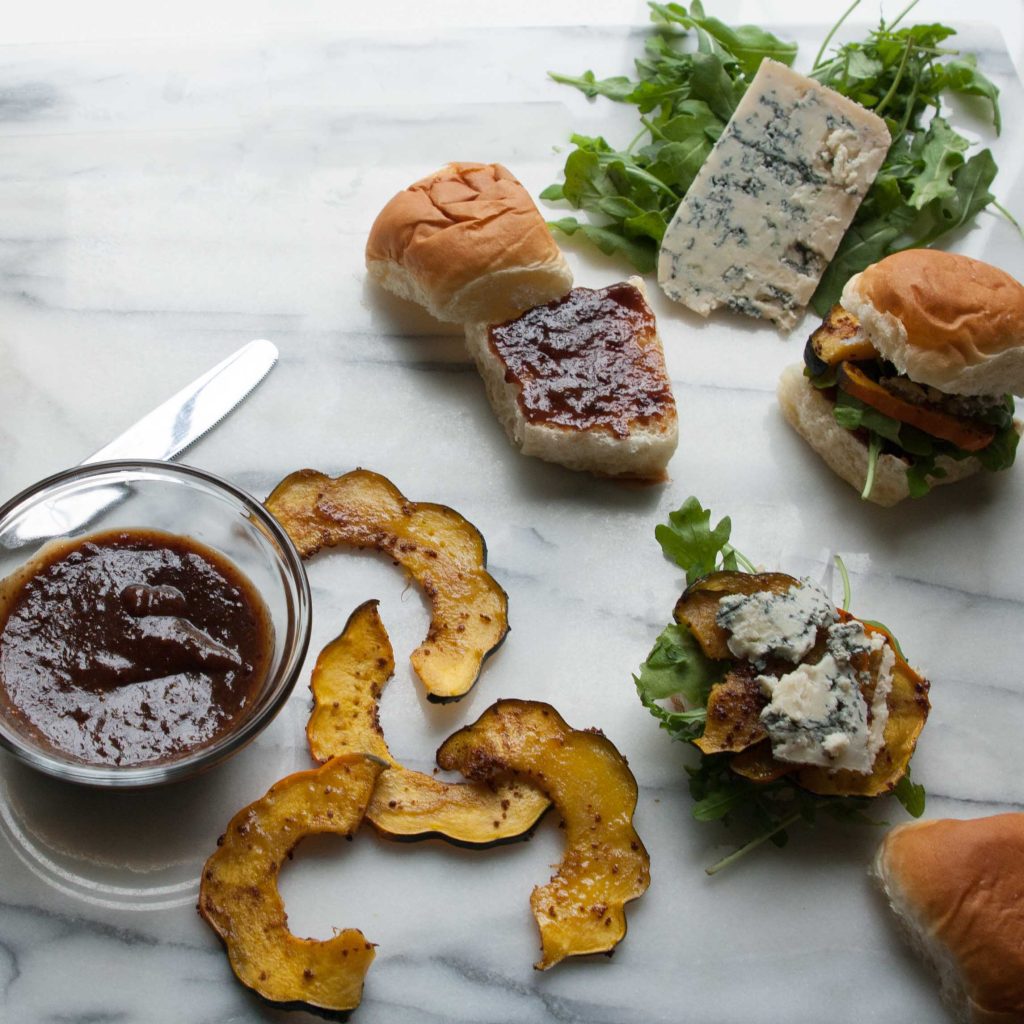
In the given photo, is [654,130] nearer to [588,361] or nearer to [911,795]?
[588,361]

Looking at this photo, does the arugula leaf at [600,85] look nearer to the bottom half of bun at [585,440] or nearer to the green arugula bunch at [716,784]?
the bottom half of bun at [585,440]

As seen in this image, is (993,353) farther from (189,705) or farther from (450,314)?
(189,705)

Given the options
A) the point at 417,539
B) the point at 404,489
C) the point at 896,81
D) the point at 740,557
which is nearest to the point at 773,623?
the point at 740,557

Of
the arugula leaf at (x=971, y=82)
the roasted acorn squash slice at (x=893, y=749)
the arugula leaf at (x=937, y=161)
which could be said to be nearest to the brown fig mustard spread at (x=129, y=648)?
the roasted acorn squash slice at (x=893, y=749)

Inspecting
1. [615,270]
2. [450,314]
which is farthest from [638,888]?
[615,270]

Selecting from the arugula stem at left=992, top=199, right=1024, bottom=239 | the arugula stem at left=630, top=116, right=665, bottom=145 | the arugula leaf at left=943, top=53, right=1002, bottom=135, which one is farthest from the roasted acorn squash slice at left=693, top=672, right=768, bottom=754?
the arugula leaf at left=943, top=53, right=1002, bottom=135

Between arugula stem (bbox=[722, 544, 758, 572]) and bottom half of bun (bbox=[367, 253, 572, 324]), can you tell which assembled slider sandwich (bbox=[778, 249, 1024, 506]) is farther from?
bottom half of bun (bbox=[367, 253, 572, 324])
